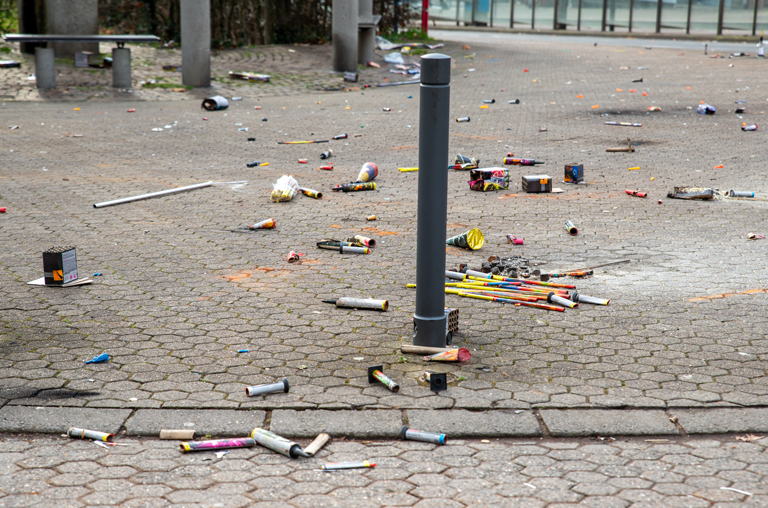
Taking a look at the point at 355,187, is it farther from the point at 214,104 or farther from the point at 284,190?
the point at 214,104

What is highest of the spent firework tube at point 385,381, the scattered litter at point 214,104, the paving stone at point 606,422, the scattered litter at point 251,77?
the scattered litter at point 251,77

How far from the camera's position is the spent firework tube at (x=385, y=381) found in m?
3.92

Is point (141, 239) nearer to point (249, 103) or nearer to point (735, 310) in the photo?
point (735, 310)

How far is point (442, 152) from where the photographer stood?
13.7ft

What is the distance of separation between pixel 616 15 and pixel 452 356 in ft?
107

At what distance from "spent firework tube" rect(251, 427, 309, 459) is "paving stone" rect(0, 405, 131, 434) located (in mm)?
659

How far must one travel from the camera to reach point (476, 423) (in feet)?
11.9

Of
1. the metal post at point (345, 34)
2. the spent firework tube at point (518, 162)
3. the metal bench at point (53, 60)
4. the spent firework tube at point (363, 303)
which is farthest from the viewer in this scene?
the metal post at point (345, 34)

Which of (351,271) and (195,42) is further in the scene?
(195,42)

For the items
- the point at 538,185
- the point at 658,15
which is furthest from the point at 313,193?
the point at 658,15

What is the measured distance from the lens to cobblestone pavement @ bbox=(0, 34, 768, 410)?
13.3 feet

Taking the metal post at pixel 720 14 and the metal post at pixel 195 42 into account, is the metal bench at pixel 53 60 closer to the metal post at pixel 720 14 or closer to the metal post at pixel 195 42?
the metal post at pixel 195 42

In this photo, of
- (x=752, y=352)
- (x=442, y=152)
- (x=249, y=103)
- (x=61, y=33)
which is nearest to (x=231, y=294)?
(x=442, y=152)

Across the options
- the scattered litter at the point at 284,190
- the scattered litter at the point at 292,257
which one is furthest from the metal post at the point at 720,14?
the scattered litter at the point at 292,257
